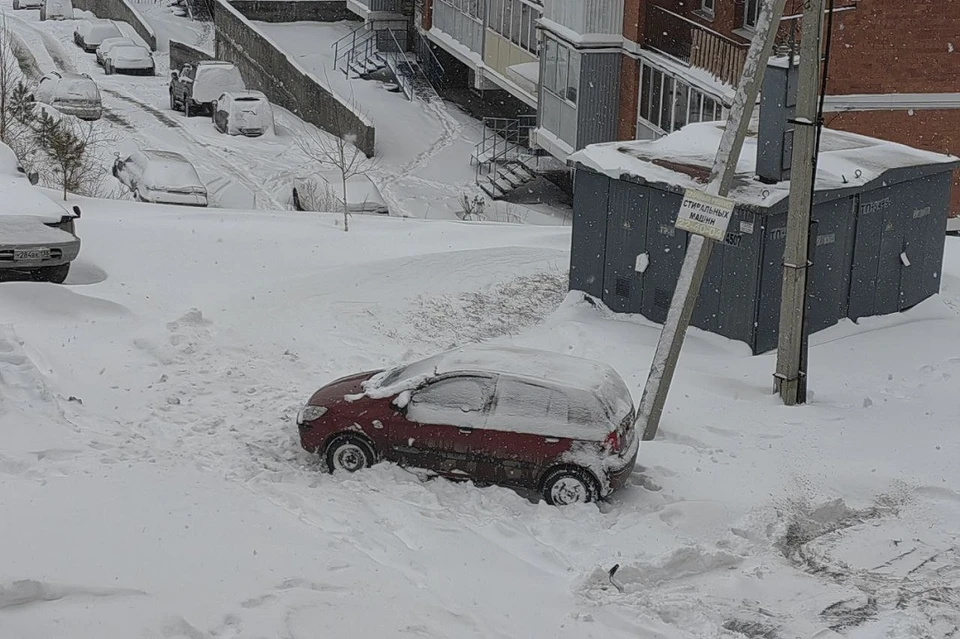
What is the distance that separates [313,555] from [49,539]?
181 cm

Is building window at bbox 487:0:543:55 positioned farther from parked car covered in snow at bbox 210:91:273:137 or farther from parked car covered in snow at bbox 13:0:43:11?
parked car covered in snow at bbox 13:0:43:11

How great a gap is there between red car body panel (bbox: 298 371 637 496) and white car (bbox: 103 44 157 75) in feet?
122

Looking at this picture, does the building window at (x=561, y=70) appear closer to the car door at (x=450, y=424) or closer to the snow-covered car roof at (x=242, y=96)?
the snow-covered car roof at (x=242, y=96)

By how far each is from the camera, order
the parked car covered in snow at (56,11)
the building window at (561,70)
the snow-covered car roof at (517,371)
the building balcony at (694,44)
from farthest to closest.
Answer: the parked car covered in snow at (56,11)
the building window at (561,70)
the building balcony at (694,44)
the snow-covered car roof at (517,371)

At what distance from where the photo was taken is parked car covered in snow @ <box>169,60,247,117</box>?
1537 inches

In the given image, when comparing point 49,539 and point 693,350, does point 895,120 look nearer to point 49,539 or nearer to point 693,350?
point 693,350

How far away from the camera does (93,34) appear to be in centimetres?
5003

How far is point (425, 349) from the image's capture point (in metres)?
15.5

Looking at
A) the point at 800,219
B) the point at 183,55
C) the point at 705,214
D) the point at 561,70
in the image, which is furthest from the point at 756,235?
the point at 183,55

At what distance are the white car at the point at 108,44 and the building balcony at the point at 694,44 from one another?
976 inches

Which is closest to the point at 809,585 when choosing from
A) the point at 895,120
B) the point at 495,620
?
the point at 495,620

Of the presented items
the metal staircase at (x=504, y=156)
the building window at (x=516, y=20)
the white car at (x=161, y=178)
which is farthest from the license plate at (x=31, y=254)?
the building window at (x=516, y=20)

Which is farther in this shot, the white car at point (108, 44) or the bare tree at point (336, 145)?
the white car at point (108, 44)

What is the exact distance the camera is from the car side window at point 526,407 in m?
11.2
